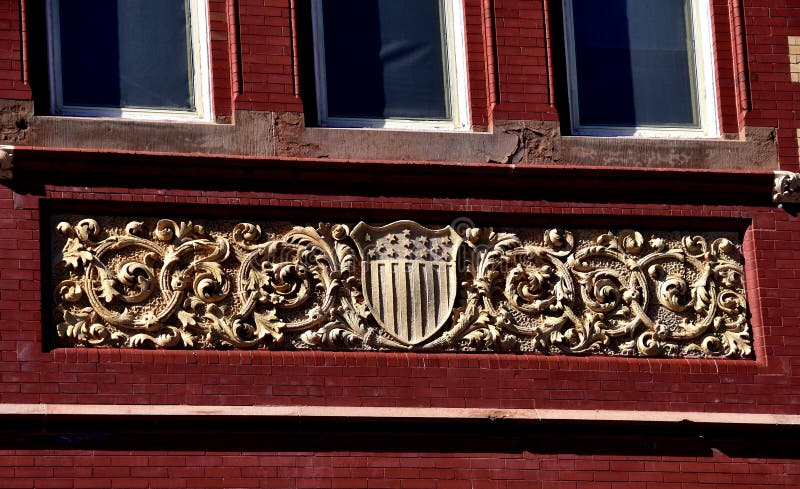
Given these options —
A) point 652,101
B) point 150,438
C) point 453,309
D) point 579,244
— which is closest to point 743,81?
point 652,101

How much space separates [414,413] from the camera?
1401 cm

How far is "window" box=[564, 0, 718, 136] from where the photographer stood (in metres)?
15.5

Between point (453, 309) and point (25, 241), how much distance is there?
3075 mm

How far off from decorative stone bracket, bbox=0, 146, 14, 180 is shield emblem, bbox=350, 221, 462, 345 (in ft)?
8.08

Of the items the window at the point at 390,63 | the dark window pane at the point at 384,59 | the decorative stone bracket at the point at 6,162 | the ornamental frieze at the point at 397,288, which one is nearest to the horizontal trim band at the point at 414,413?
the ornamental frieze at the point at 397,288

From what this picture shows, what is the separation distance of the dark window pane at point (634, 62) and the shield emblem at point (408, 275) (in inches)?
67.5

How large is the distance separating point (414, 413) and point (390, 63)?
2.86 m

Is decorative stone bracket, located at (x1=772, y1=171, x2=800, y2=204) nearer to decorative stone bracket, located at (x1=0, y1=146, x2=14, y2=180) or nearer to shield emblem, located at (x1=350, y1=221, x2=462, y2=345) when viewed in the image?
shield emblem, located at (x1=350, y1=221, x2=462, y2=345)

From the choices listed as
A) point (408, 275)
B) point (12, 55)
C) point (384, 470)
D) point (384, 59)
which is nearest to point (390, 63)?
point (384, 59)

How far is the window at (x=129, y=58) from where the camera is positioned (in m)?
14.6

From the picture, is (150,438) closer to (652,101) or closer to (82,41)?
(82,41)

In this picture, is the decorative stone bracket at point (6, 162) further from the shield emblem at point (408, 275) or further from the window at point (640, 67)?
the window at point (640, 67)

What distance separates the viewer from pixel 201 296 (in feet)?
46.2

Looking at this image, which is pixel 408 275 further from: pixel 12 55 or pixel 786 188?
pixel 12 55
